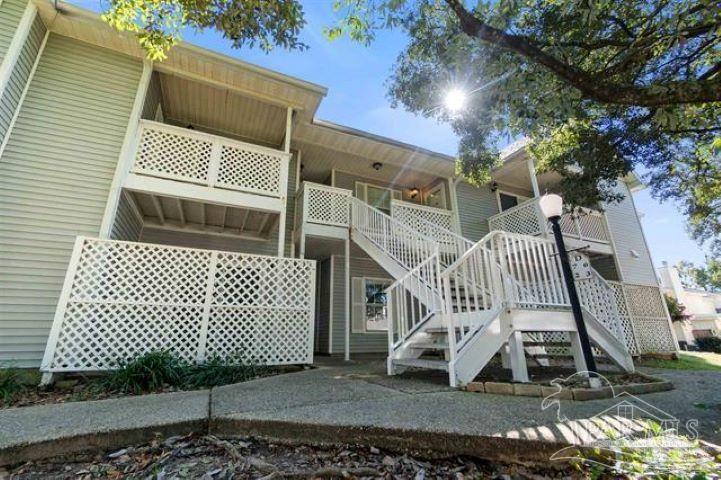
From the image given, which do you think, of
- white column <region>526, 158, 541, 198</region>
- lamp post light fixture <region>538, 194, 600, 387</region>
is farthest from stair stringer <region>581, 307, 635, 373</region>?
white column <region>526, 158, 541, 198</region>

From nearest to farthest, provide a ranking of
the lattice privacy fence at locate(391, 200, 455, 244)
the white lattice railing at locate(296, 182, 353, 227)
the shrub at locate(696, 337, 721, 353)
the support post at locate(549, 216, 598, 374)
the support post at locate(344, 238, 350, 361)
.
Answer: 1. the support post at locate(549, 216, 598, 374)
2. the support post at locate(344, 238, 350, 361)
3. the white lattice railing at locate(296, 182, 353, 227)
4. the lattice privacy fence at locate(391, 200, 455, 244)
5. the shrub at locate(696, 337, 721, 353)

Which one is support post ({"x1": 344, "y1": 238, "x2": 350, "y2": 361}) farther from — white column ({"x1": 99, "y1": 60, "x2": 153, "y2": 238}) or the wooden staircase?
white column ({"x1": 99, "y1": 60, "x2": 153, "y2": 238})

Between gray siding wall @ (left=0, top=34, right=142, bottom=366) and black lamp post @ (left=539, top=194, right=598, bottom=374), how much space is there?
752cm

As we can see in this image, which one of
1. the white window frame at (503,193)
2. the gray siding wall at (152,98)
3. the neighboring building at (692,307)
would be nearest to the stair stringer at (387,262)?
the gray siding wall at (152,98)

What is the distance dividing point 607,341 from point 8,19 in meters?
11.2

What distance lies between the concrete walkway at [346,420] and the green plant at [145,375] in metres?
0.85

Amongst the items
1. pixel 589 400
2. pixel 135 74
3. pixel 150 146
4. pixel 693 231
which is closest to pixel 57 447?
pixel 589 400

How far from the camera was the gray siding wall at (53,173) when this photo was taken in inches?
203

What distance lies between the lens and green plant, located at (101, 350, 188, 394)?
4.33 meters

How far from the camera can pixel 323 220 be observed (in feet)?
27.0

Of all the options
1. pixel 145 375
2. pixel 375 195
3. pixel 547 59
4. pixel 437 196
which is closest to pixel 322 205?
pixel 375 195

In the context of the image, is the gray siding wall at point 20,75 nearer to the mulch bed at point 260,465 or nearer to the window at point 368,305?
the mulch bed at point 260,465

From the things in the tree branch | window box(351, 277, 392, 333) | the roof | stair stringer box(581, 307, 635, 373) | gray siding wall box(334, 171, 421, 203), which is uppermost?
the roof

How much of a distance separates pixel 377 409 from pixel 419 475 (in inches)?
37.8
